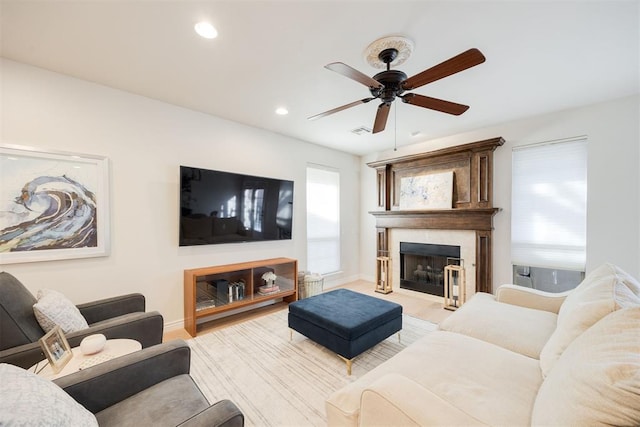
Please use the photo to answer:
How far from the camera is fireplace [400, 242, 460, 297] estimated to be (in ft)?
13.2

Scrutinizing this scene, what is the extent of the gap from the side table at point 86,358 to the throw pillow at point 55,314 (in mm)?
215

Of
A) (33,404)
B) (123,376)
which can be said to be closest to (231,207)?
(123,376)

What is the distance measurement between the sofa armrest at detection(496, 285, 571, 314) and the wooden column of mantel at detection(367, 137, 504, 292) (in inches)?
55.7

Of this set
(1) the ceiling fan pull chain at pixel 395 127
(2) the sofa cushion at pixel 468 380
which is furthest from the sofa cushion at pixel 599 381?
(1) the ceiling fan pull chain at pixel 395 127

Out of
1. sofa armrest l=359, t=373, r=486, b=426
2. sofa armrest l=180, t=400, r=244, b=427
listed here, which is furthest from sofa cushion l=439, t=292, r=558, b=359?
sofa armrest l=180, t=400, r=244, b=427

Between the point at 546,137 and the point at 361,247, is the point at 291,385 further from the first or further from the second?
the point at 546,137

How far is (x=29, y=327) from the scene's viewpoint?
157 centimetres

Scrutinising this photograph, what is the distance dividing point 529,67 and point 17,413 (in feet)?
11.6

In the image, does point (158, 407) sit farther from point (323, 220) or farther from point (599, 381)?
point (323, 220)

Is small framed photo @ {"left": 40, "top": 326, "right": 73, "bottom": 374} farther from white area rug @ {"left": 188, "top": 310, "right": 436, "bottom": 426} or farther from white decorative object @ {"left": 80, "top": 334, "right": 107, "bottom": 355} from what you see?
white area rug @ {"left": 188, "top": 310, "right": 436, "bottom": 426}

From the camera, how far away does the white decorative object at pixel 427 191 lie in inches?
156

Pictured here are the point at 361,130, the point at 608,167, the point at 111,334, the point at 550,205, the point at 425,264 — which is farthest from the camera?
the point at 425,264

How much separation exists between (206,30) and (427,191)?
362 cm

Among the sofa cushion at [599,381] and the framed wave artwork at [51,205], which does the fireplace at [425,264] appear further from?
the framed wave artwork at [51,205]
